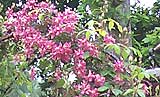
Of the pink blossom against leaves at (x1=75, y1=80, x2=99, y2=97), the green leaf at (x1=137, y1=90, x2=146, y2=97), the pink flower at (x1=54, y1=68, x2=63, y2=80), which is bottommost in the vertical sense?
the green leaf at (x1=137, y1=90, x2=146, y2=97)

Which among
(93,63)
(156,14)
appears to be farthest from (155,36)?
(93,63)

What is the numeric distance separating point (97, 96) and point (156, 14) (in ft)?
12.6

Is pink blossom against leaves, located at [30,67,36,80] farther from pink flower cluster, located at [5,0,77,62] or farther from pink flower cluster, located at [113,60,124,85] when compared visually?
pink flower cluster, located at [113,60,124,85]

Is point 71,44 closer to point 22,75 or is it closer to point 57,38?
point 57,38

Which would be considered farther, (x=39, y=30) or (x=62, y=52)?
(x=39, y=30)

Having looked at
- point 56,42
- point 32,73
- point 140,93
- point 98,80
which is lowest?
point 140,93

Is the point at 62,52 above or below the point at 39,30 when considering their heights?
below

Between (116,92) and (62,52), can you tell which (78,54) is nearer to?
(62,52)

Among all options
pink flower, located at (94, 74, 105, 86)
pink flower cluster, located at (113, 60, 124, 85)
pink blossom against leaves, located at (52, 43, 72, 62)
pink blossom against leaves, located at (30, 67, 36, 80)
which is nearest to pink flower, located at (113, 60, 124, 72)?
pink flower cluster, located at (113, 60, 124, 85)

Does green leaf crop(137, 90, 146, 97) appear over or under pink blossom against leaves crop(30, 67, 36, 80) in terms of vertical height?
under

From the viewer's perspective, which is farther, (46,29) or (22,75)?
(46,29)

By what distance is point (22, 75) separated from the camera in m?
1.83

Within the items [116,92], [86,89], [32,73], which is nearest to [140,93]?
[116,92]

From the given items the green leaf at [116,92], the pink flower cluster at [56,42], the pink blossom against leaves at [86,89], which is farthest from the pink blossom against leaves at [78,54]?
the green leaf at [116,92]
